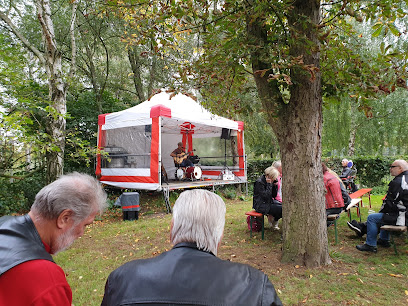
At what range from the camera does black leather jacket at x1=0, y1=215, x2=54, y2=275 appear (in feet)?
3.57

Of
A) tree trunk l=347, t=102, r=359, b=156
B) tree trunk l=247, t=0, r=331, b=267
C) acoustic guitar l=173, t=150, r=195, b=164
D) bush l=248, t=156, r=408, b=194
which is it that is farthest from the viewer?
tree trunk l=347, t=102, r=359, b=156

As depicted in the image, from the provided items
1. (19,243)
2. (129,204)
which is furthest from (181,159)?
(19,243)

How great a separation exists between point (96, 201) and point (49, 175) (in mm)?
6474

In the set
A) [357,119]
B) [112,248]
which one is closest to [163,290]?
[112,248]

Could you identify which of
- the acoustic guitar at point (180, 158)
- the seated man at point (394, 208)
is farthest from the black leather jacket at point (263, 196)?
the acoustic guitar at point (180, 158)

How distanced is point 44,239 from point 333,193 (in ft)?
15.5

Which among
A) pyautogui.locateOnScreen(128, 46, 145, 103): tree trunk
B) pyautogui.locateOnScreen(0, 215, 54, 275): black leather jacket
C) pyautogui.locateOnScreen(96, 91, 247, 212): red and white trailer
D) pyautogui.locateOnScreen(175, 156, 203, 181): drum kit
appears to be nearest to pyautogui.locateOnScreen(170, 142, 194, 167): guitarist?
pyautogui.locateOnScreen(175, 156, 203, 181): drum kit

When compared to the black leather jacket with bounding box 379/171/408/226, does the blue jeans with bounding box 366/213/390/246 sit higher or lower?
lower

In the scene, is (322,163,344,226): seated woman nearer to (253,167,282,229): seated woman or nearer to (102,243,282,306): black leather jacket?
(253,167,282,229): seated woman

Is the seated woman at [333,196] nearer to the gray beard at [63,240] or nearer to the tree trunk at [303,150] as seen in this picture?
the tree trunk at [303,150]

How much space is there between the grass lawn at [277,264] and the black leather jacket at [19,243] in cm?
229

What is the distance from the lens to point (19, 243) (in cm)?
115

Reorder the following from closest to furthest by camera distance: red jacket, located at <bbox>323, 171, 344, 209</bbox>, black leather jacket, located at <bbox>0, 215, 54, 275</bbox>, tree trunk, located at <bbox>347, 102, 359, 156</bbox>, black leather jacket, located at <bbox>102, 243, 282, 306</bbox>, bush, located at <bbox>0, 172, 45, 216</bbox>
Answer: black leather jacket, located at <bbox>102, 243, 282, 306</bbox> < black leather jacket, located at <bbox>0, 215, 54, 275</bbox> < red jacket, located at <bbox>323, 171, 344, 209</bbox> < bush, located at <bbox>0, 172, 45, 216</bbox> < tree trunk, located at <bbox>347, 102, 359, 156</bbox>

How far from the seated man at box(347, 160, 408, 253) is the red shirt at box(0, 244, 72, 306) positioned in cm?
454
